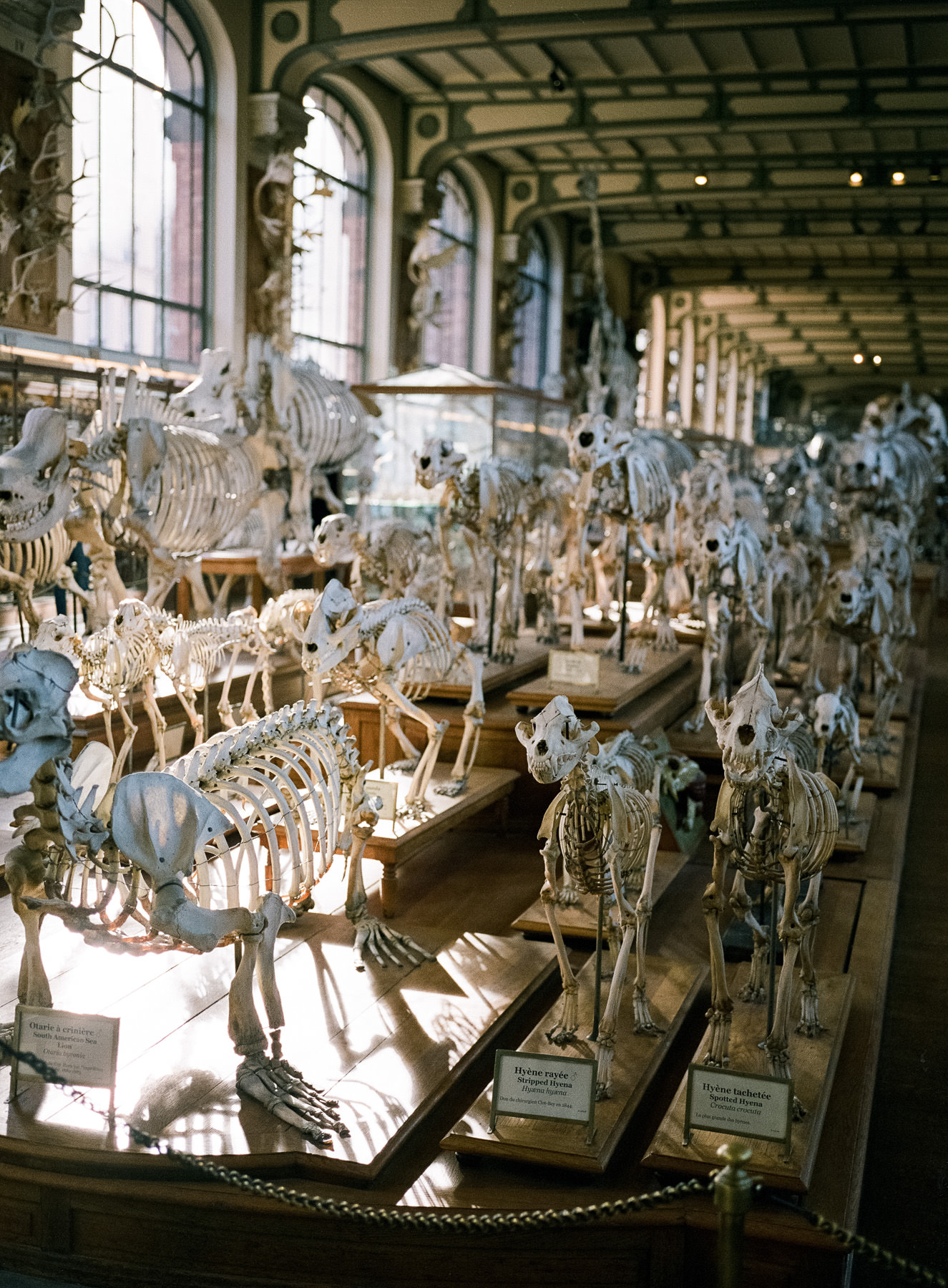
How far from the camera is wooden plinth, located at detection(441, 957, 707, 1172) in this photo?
405cm

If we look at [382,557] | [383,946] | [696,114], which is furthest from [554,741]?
[696,114]

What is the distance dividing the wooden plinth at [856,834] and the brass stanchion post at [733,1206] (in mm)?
4134

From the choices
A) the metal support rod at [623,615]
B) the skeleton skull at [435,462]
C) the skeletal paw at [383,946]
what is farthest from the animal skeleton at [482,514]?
the skeletal paw at [383,946]

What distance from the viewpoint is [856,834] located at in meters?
7.47

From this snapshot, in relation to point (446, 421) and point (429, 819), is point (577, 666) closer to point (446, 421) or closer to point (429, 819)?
point (429, 819)

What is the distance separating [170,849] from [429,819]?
8.91ft

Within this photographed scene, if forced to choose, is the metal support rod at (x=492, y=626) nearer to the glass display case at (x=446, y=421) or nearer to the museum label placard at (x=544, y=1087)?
the glass display case at (x=446, y=421)

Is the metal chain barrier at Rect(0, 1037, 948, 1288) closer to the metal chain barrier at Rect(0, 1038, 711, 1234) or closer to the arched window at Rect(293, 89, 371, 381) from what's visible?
the metal chain barrier at Rect(0, 1038, 711, 1234)

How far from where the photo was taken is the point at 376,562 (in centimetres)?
950

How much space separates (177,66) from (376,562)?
7023mm

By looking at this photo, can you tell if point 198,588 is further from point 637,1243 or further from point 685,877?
point 637,1243

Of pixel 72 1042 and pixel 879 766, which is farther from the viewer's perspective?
pixel 879 766

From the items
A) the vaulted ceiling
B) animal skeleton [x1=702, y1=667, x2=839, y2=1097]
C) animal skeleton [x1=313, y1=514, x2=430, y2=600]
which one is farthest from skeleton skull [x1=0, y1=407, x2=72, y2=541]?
the vaulted ceiling

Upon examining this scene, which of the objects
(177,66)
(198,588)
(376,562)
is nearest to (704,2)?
(177,66)
